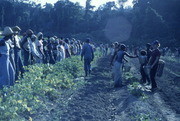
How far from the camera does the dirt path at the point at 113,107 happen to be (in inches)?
273

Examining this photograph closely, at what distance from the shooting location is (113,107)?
852 centimetres

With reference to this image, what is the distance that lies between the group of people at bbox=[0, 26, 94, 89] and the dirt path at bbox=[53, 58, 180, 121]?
201cm

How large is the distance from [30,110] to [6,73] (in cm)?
206

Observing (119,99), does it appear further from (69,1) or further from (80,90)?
(69,1)

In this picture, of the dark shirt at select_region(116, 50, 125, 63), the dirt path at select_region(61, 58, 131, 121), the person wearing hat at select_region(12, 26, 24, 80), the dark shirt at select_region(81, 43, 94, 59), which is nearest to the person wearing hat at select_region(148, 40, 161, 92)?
the dark shirt at select_region(116, 50, 125, 63)

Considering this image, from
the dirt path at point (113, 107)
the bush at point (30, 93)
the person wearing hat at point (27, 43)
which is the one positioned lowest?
the dirt path at point (113, 107)

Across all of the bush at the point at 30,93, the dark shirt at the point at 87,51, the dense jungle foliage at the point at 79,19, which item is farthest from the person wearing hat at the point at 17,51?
the dense jungle foliage at the point at 79,19

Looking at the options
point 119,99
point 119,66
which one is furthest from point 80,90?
point 119,66

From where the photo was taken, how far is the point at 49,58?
46.6 ft

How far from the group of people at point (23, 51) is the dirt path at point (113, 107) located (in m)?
2.01

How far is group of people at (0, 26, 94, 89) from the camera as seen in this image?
7906 mm

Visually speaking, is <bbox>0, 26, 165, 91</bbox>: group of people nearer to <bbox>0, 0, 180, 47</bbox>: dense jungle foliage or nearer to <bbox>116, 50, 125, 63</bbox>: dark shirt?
<bbox>116, 50, 125, 63</bbox>: dark shirt

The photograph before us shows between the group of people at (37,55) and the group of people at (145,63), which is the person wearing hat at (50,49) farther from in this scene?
the group of people at (145,63)

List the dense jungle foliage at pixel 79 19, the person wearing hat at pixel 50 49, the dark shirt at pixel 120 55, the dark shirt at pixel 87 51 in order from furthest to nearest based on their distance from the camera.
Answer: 1. the dense jungle foliage at pixel 79 19
2. the person wearing hat at pixel 50 49
3. the dark shirt at pixel 87 51
4. the dark shirt at pixel 120 55
